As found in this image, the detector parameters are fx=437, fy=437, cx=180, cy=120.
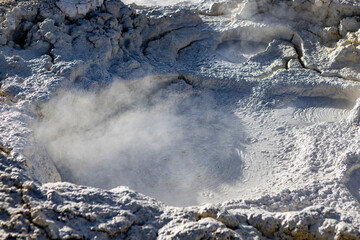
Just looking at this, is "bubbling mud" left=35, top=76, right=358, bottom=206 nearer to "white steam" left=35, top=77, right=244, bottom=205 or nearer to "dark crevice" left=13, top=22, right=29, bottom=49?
"white steam" left=35, top=77, right=244, bottom=205

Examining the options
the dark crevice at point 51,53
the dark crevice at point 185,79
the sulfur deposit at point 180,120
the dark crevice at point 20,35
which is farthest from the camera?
the dark crevice at point 185,79

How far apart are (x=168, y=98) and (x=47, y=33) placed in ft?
3.27

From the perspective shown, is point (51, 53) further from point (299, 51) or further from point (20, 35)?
point (299, 51)

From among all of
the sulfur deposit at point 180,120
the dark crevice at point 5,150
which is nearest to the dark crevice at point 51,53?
the sulfur deposit at point 180,120

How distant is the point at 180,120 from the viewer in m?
3.19

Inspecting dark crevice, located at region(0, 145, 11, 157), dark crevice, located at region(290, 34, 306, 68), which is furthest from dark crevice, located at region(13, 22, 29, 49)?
dark crevice, located at region(290, 34, 306, 68)

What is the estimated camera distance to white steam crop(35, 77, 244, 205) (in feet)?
8.93

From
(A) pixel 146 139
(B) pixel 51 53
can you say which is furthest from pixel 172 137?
(B) pixel 51 53

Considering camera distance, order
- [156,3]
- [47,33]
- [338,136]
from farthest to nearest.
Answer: [156,3], [47,33], [338,136]

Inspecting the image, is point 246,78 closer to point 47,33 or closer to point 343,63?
point 343,63

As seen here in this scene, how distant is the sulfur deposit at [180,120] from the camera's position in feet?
6.67

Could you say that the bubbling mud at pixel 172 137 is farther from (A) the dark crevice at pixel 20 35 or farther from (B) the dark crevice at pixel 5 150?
(A) the dark crevice at pixel 20 35

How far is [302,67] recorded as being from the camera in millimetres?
3492

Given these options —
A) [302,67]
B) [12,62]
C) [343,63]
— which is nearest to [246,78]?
[302,67]
